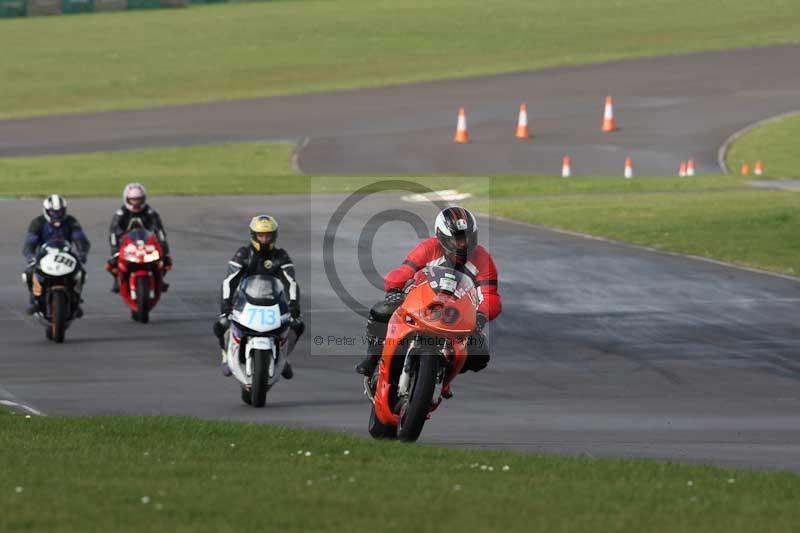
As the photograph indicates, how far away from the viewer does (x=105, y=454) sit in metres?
10.9

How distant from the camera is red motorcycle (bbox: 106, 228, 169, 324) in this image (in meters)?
20.7

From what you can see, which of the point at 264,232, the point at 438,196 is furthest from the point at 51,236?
the point at 438,196

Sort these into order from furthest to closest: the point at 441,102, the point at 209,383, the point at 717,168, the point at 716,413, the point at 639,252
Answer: the point at 441,102 < the point at 717,168 < the point at 639,252 < the point at 209,383 < the point at 716,413

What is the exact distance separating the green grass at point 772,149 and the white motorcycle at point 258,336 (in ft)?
82.7

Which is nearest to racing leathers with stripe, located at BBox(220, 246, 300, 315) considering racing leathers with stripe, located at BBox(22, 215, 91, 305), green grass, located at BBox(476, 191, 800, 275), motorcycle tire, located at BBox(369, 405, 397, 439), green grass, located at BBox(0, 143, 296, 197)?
motorcycle tire, located at BBox(369, 405, 397, 439)

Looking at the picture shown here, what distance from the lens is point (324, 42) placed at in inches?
2621

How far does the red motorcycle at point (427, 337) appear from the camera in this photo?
476 inches

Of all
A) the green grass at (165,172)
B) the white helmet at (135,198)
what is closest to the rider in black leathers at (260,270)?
the white helmet at (135,198)

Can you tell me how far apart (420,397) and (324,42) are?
2180 inches

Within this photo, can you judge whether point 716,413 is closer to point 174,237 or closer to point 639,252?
point 639,252

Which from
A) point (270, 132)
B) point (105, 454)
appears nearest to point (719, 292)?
point (105, 454)

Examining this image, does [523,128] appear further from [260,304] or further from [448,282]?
[448,282]

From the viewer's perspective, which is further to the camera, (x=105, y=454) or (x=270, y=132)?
(x=270, y=132)

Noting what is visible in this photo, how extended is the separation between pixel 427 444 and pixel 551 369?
16.7 feet
